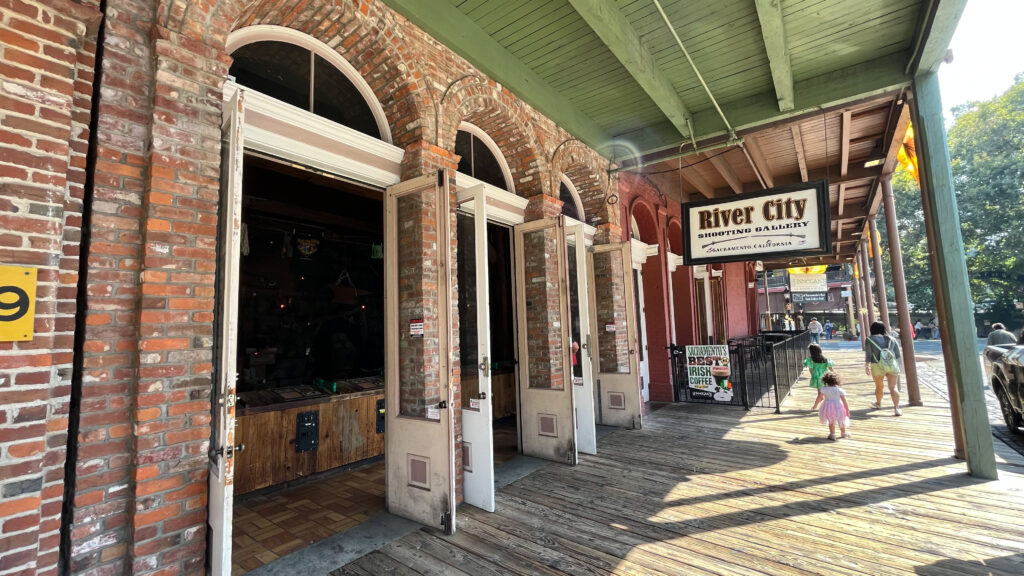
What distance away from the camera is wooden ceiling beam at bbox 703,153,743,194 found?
732 cm

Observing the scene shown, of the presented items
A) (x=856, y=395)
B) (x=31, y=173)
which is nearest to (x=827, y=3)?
(x=31, y=173)

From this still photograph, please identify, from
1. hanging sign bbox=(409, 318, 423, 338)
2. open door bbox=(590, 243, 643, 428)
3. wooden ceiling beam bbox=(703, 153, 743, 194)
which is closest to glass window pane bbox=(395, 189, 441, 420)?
hanging sign bbox=(409, 318, 423, 338)

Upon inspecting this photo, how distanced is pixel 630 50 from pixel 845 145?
5.00 metres

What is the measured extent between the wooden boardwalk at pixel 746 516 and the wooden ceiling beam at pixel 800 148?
4316 millimetres

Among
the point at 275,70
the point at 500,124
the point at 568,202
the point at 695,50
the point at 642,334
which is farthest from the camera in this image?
the point at 642,334

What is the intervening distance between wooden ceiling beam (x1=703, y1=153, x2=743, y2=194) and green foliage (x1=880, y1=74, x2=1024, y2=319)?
21.4 metres

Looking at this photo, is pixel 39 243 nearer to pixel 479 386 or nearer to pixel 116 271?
pixel 116 271

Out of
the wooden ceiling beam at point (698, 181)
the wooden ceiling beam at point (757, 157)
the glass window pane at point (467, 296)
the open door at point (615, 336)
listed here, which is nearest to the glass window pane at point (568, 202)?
the open door at point (615, 336)

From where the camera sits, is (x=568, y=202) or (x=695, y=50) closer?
(x=695, y=50)

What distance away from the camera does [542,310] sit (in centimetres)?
513

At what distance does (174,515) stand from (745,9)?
5383 mm

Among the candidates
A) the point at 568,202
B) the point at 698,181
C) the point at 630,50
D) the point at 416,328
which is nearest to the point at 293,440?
the point at 416,328

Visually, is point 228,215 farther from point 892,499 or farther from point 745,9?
point 892,499

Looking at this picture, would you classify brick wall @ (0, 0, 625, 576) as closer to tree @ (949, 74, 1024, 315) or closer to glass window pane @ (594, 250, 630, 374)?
glass window pane @ (594, 250, 630, 374)
